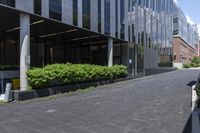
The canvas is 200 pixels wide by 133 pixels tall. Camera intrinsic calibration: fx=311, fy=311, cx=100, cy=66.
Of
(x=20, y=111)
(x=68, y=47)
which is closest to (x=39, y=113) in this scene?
(x=20, y=111)

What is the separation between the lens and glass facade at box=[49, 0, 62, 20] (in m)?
18.4

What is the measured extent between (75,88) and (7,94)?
5.64 m

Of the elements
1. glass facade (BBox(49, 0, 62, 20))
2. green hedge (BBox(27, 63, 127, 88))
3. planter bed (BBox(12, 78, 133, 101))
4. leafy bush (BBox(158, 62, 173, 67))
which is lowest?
planter bed (BBox(12, 78, 133, 101))

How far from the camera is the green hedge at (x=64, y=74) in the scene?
15741 mm

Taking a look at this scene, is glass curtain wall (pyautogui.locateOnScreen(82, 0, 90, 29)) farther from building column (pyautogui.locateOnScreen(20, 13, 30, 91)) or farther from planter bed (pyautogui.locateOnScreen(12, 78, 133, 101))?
building column (pyautogui.locateOnScreen(20, 13, 30, 91))

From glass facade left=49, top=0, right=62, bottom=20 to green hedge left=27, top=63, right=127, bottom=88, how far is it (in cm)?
301

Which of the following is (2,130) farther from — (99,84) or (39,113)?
(99,84)

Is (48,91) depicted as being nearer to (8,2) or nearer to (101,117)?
(8,2)

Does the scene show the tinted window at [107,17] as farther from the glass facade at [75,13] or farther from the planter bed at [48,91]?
the planter bed at [48,91]

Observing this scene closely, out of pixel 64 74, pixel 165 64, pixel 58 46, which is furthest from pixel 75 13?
pixel 165 64

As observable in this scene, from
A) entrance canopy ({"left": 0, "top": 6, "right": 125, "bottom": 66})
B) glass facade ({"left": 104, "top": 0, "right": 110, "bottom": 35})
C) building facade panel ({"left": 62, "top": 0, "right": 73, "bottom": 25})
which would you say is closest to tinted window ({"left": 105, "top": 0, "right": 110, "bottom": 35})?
glass facade ({"left": 104, "top": 0, "right": 110, "bottom": 35})

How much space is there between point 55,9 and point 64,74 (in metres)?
4.11

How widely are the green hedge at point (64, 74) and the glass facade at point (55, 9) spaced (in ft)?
9.87

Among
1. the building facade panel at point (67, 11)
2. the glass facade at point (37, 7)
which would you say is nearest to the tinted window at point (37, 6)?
the glass facade at point (37, 7)
